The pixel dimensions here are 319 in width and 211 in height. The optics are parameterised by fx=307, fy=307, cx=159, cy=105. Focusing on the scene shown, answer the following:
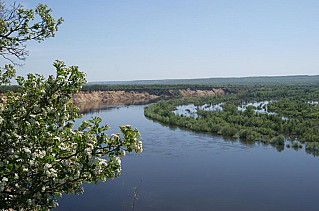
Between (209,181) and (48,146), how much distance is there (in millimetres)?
13565

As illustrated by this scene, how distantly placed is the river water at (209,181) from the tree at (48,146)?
31.1 ft

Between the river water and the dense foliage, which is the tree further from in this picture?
the river water

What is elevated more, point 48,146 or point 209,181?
point 48,146

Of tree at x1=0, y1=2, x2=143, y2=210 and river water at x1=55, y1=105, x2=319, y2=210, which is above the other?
tree at x1=0, y1=2, x2=143, y2=210

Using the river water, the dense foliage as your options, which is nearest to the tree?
the dense foliage

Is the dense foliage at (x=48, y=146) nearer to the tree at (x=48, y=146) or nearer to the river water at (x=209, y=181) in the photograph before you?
the tree at (x=48, y=146)

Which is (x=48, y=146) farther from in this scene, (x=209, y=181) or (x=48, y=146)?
(x=209, y=181)

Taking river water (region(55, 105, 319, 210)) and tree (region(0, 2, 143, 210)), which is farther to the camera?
river water (region(55, 105, 319, 210))

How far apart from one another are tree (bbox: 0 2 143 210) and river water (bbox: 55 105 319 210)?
949 centimetres

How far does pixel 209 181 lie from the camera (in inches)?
679

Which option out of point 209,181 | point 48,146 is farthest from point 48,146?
point 209,181

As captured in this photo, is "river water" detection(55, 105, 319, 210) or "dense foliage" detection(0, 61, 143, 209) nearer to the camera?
"dense foliage" detection(0, 61, 143, 209)

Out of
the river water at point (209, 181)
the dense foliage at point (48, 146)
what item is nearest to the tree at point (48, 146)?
the dense foliage at point (48, 146)

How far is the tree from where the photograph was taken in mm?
4602
